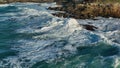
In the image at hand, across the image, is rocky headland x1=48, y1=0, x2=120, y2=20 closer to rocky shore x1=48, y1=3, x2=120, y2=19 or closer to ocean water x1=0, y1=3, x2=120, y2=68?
rocky shore x1=48, y1=3, x2=120, y2=19

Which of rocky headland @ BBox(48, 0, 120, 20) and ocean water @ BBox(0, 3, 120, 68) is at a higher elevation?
ocean water @ BBox(0, 3, 120, 68)

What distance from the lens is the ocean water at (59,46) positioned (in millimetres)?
18938

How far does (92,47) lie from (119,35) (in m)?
5.57

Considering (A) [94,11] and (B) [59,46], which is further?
(A) [94,11]

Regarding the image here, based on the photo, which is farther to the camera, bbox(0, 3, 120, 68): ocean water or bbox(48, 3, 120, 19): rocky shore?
bbox(48, 3, 120, 19): rocky shore

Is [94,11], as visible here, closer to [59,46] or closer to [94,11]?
[94,11]

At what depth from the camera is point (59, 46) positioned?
917 inches

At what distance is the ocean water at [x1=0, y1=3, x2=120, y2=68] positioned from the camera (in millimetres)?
18938

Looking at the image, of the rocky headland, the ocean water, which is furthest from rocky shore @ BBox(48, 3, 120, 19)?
the ocean water

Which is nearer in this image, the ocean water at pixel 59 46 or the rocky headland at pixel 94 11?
the ocean water at pixel 59 46

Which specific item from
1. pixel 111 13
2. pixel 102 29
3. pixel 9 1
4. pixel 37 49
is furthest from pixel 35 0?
pixel 37 49

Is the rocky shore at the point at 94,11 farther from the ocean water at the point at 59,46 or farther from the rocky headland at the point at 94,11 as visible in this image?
the ocean water at the point at 59,46

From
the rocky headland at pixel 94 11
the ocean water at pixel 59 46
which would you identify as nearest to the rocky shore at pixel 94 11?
the rocky headland at pixel 94 11

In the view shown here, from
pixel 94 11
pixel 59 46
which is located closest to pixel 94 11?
Answer: pixel 94 11
